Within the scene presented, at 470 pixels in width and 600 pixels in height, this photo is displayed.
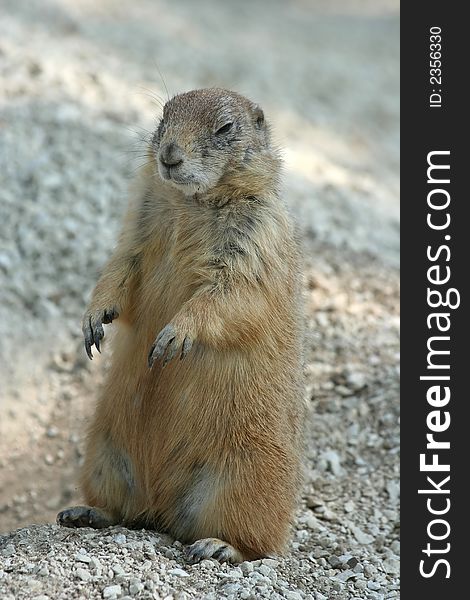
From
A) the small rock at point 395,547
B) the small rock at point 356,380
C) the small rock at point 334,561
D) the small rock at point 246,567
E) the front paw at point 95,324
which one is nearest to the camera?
the small rock at point 246,567

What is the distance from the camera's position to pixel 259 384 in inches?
166

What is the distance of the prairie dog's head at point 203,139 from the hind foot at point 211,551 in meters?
1.40

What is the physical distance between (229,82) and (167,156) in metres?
4.81

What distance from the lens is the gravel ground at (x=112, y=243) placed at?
4.13 meters

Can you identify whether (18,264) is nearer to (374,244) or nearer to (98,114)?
(98,114)

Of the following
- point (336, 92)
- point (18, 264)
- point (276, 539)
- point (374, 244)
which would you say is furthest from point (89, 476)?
point (336, 92)

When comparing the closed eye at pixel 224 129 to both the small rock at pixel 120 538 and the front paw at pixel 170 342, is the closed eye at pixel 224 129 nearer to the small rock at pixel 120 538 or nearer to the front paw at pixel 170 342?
the front paw at pixel 170 342

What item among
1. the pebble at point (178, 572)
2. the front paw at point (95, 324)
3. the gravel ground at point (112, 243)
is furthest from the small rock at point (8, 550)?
the front paw at point (95, 324)

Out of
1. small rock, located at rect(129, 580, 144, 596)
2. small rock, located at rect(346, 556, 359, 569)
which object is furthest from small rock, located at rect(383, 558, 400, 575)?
small rock, located at rect(129, 580, 144, 596)

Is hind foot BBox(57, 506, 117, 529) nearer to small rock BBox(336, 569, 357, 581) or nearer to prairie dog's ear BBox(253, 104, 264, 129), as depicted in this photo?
small rock BBox(336, 569, 357, 581)

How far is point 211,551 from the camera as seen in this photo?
4.07 metres

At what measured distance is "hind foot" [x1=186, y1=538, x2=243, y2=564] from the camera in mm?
4043

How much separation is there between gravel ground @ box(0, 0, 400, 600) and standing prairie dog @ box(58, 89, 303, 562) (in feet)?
0.72

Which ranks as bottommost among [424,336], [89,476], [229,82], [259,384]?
[89,476]
